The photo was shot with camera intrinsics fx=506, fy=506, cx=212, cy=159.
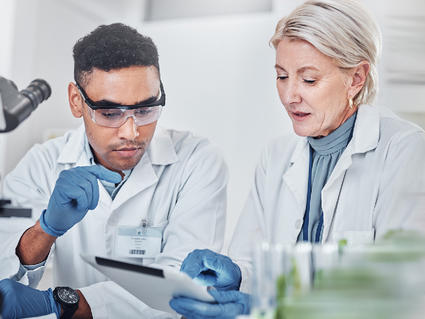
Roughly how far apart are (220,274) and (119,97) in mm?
758

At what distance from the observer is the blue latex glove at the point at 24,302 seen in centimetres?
147

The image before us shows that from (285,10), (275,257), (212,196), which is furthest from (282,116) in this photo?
(275,257)

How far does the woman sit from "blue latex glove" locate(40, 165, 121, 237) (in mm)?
406

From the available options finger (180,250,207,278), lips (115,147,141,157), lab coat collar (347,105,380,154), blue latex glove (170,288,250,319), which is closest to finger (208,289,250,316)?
blue latex glove (170,288,250,319)

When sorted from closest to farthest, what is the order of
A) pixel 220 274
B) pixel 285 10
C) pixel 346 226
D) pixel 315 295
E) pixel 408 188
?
pixel 315 295 → pixel 408 188 → pixel 220 274 → pixel 346 226 → pixel 285 10

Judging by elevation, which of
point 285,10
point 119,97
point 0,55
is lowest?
point 119,97

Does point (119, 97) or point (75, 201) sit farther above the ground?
point (119, 97)

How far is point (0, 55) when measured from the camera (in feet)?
7.65

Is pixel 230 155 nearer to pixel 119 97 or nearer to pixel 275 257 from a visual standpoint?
pixel 119 97

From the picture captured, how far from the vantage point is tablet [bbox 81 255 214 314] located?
1.16 metres

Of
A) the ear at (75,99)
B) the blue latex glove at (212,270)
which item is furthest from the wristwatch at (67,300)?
the ear at (75,99)

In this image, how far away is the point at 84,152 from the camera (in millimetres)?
2121

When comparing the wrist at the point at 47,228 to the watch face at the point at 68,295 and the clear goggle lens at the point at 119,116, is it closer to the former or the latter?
the watch face at the point at 68,295

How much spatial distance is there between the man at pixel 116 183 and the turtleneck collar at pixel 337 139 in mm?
460
